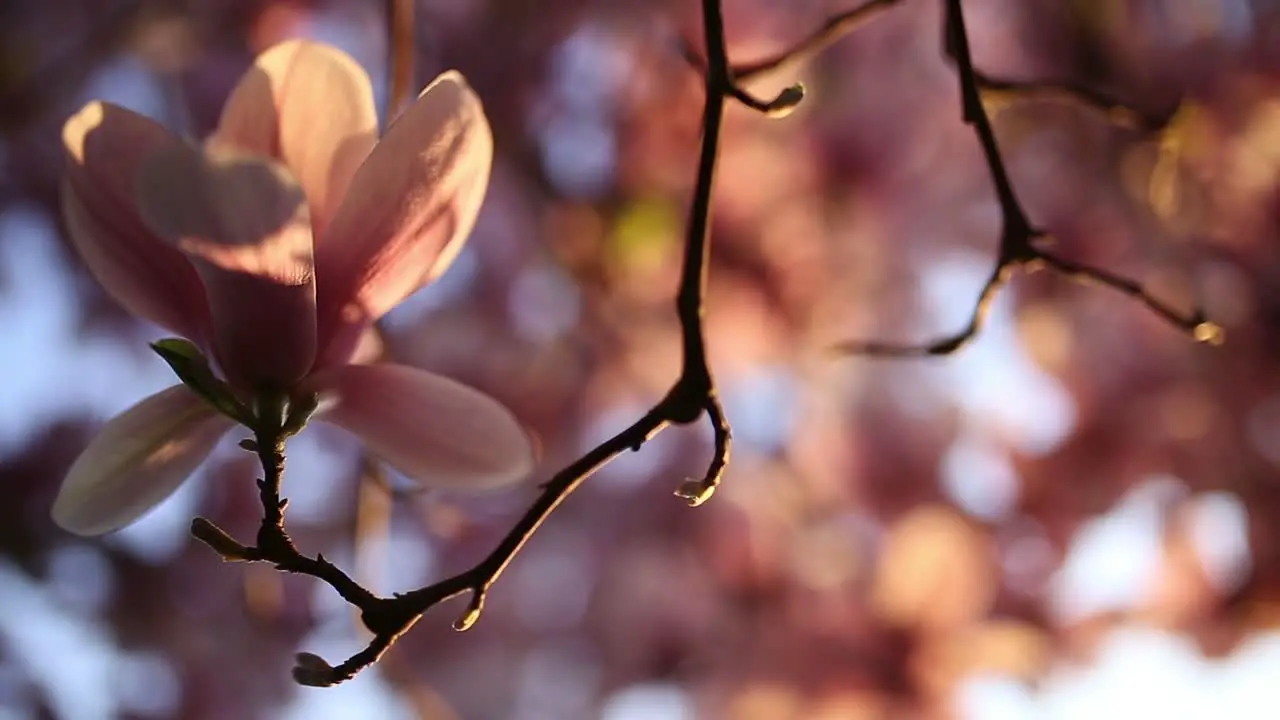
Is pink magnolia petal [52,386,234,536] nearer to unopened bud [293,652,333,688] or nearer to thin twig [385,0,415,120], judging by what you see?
A: unopened bud [293,652,333,688]

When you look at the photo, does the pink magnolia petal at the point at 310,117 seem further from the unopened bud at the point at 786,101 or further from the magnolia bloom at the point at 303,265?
the unopened bud at the point at 786,101

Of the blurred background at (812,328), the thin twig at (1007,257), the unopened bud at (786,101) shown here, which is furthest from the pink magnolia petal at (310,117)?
the blurred background at (812,328)

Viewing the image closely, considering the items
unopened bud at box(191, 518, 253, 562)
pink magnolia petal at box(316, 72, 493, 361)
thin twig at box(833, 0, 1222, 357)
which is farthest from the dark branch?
unopened bud at box(191, 518, 253, 562)

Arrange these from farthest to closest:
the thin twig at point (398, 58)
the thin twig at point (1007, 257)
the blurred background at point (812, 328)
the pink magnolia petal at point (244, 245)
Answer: the blurred background at point (812, 328), the thin twig at point (398, 58), the thin twig at point (1007, 257), the pink magnolia petal at point (244, 245)

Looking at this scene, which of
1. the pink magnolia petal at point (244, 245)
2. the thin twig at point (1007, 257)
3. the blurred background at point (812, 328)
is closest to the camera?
the pink magnolia petal at point (244, 245)

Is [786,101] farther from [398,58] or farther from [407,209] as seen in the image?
[398,58]

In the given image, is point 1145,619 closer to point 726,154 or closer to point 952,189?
point 952,189
